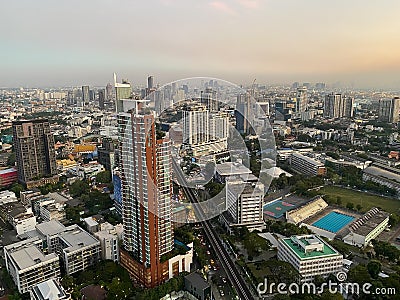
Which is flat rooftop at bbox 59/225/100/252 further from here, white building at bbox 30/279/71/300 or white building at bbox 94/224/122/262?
white building at bbox 30/279/71/300

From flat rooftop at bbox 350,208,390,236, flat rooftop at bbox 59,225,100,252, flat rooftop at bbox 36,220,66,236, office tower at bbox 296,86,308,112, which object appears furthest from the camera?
office tower at bbox 296,86,308,112

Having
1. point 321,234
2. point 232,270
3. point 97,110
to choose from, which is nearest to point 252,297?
point 232,270

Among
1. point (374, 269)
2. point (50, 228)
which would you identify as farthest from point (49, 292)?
point (374, 269)

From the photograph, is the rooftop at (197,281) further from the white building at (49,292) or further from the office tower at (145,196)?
the white building at (49,292)

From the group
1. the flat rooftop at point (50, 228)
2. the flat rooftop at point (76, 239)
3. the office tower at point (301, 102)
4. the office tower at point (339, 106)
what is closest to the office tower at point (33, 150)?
the flat rooftop at point (50, 228)

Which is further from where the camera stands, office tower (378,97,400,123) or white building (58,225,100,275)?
office tower (378,97,400,123)

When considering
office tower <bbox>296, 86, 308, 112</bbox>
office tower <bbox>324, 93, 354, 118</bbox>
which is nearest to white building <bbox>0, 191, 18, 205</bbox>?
office tower <bbox>296, 86, 308, 112</bbox>

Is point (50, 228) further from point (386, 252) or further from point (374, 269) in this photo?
point (386, 252)

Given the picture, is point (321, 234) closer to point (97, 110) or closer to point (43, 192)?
point (43, 192)
